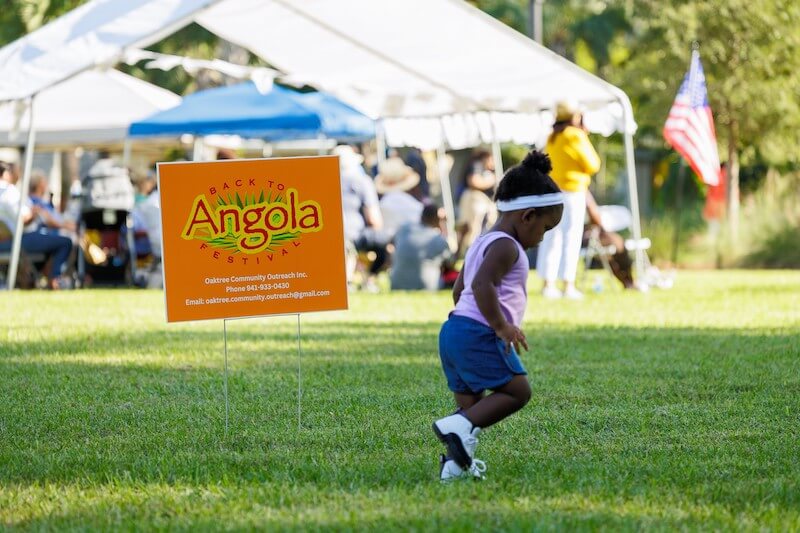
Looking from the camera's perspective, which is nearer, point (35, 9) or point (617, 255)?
point (617, 255)

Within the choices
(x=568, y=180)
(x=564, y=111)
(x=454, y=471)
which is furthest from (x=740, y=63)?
(x=454, y=471)

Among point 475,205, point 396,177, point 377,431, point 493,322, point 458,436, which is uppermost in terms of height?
point 396,177

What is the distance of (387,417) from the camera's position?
23.0 ft

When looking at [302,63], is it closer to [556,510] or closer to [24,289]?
[24,289]

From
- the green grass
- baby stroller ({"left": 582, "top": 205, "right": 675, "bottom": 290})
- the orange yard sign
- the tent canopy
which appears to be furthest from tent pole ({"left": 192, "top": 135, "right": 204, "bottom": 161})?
the orange yard sign

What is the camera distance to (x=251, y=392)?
8.00 meters

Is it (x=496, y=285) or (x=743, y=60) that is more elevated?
(x=743, y=60)

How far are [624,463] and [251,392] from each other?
2915 millimetres

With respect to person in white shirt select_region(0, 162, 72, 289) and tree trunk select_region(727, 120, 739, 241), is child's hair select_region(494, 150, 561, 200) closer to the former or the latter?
person in white shirt select_region(0, 162, 72, 289)

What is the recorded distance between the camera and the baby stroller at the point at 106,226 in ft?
58.9

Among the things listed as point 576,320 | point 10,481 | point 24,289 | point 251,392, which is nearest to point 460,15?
point 576,320

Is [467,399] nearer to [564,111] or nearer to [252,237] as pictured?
[252,237]

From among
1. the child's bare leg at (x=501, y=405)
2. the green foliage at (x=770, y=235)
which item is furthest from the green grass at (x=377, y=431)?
the green foliage at (x=770, y=235)

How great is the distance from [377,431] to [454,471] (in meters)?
1.29
